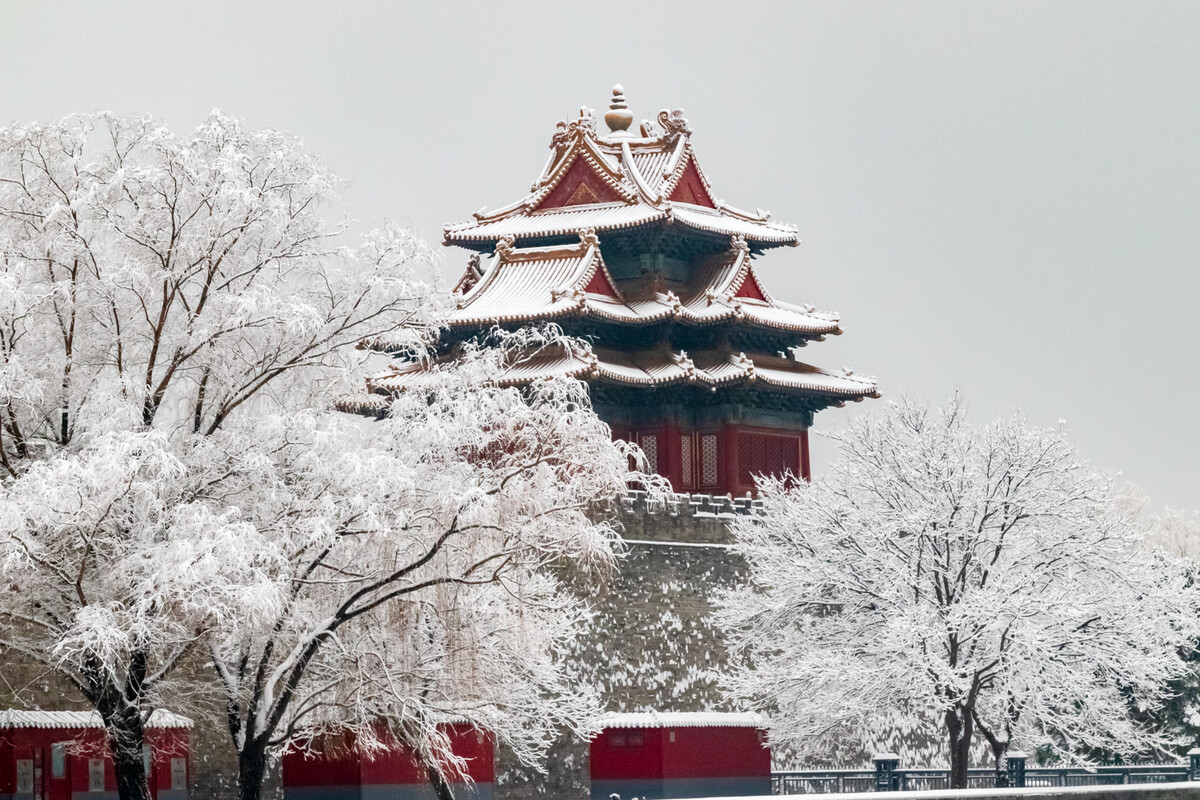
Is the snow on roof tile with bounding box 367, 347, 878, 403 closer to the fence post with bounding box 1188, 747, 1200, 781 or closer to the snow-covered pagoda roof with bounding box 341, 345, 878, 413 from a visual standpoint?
the snow-covered pagoda roof with bounding box 341, 345, 878, 413

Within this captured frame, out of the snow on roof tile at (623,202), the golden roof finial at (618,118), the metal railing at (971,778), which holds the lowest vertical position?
the metal railing at (971,778)

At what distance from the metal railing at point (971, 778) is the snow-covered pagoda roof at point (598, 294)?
9228 mm

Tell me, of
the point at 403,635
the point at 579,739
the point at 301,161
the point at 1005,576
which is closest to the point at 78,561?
the point at 403,635

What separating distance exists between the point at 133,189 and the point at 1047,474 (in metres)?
14.8

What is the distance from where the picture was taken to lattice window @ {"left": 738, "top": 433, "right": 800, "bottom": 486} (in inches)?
1401

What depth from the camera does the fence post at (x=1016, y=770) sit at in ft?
90.2

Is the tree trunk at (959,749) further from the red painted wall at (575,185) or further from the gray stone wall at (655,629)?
the red painted wall at (575,185)

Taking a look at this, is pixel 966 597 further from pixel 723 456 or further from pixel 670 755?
pixel 723 456

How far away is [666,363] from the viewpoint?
3506 centimetres

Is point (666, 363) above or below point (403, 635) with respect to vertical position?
above

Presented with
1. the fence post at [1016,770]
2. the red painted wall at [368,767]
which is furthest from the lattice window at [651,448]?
the fence post at [1016,770]

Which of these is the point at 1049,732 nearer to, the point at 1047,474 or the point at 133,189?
the point at 1047,474

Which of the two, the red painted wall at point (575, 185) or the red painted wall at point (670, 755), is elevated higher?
the red painted wall at point (575, 185)

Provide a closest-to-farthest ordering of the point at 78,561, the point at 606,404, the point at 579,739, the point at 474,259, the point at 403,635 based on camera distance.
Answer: the point at 78,561 → the point at 403,635 → the point at 579,739 → the point at 606,404 → the point at 474,259
